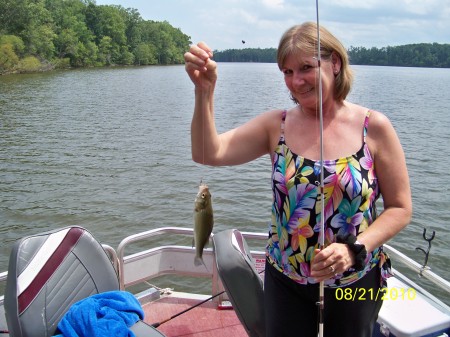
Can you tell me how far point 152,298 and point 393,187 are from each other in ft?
9.95

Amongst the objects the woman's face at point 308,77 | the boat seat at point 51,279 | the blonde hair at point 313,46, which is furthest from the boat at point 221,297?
the blonde hair at point 313,46

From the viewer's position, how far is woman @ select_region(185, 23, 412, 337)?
6.88ft

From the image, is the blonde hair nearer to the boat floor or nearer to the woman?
the woman

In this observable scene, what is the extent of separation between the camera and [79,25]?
74.3 metres

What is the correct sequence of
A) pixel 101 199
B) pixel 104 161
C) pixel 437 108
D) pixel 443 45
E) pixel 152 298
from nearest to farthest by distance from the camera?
pixel 152 298 < pixel 101 199 < pixel 104 161 < pixel 437 108 < pixel 443 45

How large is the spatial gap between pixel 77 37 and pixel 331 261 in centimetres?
7320

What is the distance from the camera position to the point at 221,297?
443cm

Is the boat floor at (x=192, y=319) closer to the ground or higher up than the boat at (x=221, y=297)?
closer to the ground

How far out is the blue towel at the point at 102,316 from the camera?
8.13 feet

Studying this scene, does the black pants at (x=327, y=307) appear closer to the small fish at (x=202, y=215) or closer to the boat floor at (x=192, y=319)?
the small fish at (x=202, y=215)

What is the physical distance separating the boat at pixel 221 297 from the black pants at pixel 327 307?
512 mm

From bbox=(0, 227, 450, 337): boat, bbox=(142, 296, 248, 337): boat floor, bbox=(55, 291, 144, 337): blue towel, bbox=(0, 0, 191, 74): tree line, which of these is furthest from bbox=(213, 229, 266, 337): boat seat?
bbox=(0, 0, 191, 74): tree line

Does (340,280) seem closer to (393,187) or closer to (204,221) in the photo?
(393,187)

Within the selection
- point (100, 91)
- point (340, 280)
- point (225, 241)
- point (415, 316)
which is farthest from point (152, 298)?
point (100, 91)
